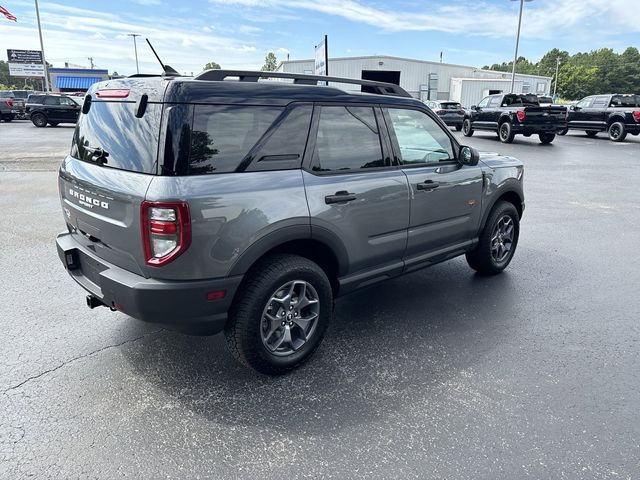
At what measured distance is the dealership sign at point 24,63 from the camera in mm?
61281

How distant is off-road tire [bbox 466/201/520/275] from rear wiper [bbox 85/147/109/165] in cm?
349

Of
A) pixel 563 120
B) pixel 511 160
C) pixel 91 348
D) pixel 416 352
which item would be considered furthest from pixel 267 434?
pixel 563 120

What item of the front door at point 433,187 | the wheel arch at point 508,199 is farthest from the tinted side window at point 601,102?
the front door at point 433,187

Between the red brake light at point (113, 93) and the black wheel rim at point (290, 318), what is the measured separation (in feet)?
5.09

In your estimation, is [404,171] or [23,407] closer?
[23,407]

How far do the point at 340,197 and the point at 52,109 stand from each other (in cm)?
2697

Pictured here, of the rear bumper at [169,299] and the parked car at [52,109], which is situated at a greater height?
the parked car at [52,109]

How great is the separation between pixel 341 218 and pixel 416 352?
114 centimetres

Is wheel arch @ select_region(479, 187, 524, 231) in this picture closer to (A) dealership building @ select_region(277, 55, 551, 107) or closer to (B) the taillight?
(B) the taillight

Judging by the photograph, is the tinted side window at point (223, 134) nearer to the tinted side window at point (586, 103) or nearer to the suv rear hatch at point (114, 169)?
the suv rear hatch at point (114, 169)

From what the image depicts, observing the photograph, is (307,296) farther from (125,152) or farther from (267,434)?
(125,152)

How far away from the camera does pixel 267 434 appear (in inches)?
101

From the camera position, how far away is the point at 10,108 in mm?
28703

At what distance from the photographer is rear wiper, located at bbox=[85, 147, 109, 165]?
2996 mm
